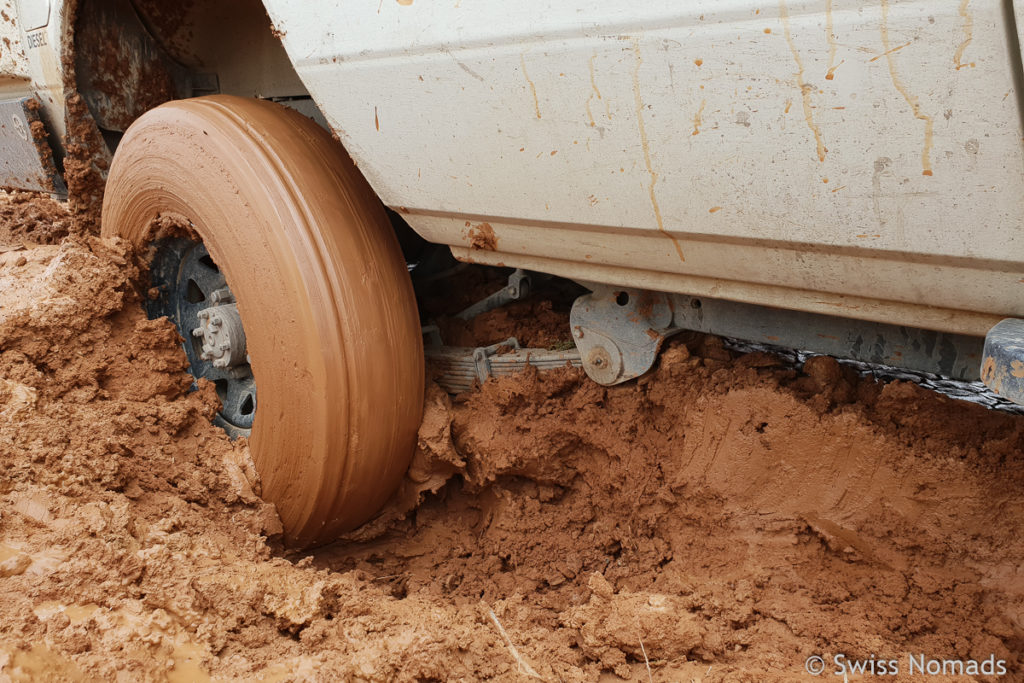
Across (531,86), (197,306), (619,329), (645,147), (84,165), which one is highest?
(531,86)

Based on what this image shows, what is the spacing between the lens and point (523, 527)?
7.52 feet

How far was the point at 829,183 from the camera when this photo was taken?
1318mm

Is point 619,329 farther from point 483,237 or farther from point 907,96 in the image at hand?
point 907,96

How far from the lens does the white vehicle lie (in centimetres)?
122

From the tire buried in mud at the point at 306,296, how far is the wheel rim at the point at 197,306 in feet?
0.84

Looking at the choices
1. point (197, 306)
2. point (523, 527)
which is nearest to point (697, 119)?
point (523, 527)

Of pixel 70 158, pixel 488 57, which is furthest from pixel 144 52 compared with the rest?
pixel 488 57

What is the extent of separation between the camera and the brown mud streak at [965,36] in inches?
43.1

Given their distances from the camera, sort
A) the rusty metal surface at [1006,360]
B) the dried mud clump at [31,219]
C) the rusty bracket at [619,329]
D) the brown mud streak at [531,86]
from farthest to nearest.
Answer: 1. the dried mud clump at [31,219]
2. the rusty bracket at [619,329]
3. the brown mud streak at [531,86]
4. the rusty metal surface at [1006,360]

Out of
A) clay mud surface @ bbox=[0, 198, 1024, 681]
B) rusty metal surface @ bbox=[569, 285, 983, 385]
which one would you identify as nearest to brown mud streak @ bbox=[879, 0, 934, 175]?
rusty metal surface @ bbox=[569, 285, 983, 385]

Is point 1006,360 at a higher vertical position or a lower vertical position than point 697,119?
lower

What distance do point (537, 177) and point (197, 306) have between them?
1.52 metres

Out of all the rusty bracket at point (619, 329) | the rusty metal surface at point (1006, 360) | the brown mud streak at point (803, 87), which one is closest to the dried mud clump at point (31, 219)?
the rusty bracket at point (619, 329)

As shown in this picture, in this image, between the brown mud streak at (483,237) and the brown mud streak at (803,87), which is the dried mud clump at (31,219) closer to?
the brown mud streak at (483,237)
